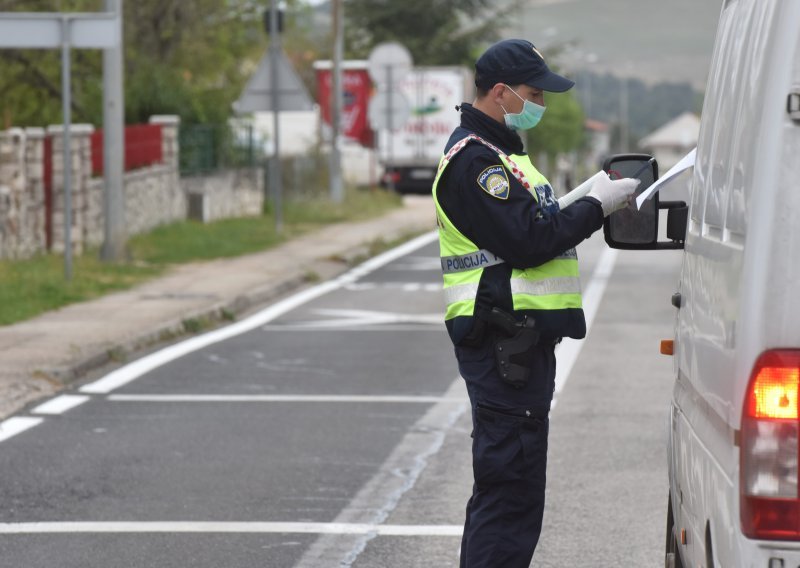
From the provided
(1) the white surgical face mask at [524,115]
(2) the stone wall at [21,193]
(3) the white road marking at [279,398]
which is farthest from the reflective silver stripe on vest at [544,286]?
(2) the stone wall at [21,193]

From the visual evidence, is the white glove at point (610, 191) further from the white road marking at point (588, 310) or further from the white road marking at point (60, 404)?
the white road marking at point (60, 404)

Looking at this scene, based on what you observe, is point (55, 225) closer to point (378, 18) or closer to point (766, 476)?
point (766, 476)

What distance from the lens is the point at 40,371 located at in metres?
11.9

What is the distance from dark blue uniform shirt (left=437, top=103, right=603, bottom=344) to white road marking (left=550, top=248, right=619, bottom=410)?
122 inches

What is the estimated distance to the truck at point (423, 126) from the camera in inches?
1928

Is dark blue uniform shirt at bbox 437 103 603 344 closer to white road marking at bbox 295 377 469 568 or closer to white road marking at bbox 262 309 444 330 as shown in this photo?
white road marking at bbox 295 377 469 568

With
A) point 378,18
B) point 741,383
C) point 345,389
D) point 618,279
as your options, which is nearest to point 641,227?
point 741,383

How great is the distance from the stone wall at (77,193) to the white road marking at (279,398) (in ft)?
28.5

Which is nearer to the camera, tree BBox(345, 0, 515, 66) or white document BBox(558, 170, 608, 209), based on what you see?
white document BBox(558, 170, 608, 209)

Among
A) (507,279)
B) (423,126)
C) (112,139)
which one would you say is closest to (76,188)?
(112,139)

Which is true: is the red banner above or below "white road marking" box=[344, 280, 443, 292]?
above

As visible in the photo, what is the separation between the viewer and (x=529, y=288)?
5184 millimetres

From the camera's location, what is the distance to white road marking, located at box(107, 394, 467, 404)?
11.2 meters

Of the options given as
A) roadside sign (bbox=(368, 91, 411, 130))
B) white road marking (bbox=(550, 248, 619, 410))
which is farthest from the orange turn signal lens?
roadside sign (bbox=(368, 91, 411, 130))
